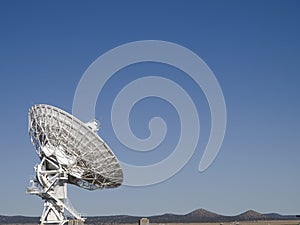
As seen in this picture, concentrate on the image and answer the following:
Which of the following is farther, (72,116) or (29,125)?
(29,125)

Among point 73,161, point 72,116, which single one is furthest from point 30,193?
point 72,116

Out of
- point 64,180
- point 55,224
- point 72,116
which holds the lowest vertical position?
point 55,224

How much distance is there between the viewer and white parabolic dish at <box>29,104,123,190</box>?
163 feet

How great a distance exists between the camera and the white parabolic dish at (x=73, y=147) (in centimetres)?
4972

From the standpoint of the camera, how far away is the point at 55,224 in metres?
53.8

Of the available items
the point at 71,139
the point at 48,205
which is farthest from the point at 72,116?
the point at 48,205

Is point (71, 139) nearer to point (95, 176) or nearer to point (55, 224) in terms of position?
point (95, 176)

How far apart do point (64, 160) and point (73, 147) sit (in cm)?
217

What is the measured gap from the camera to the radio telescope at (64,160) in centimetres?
4991

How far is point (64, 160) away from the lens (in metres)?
52.2

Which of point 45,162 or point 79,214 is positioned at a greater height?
point 45,162

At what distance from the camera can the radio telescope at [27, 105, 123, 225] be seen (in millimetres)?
49906

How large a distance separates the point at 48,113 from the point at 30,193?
340 inches

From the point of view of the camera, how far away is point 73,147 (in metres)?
50.8
